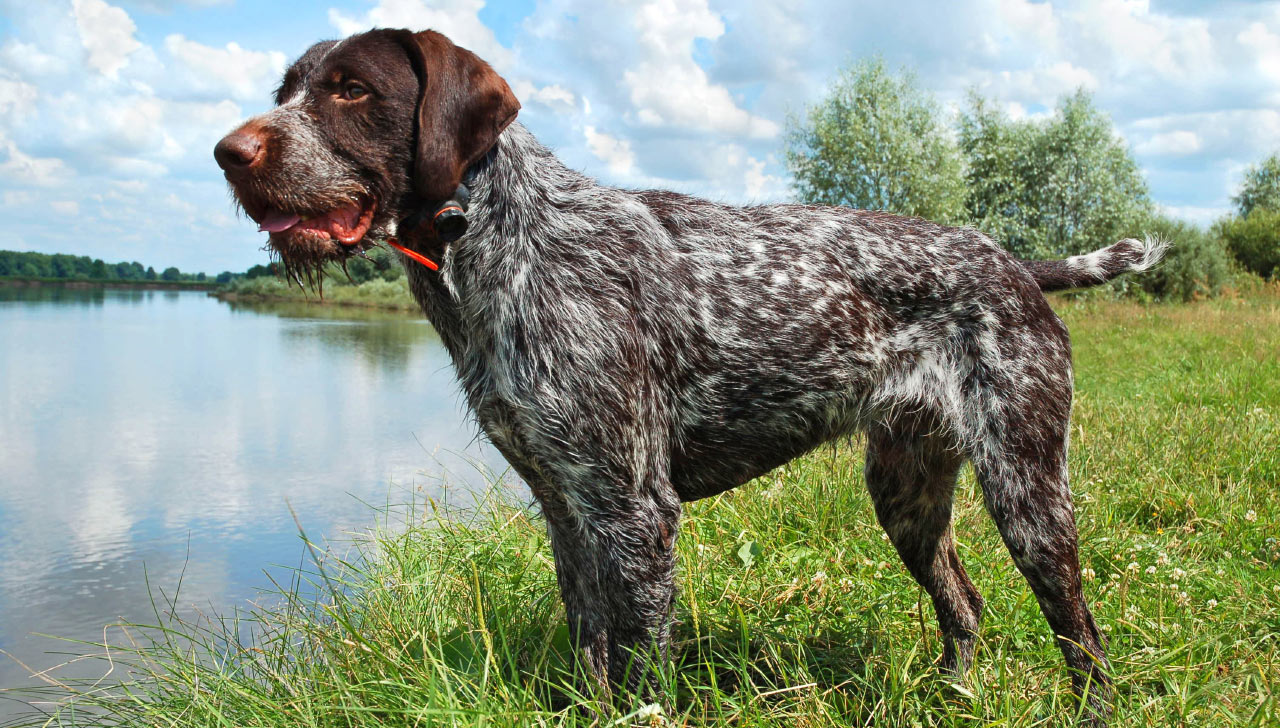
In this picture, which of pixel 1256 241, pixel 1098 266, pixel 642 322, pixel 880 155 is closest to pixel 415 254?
pixel 642 322

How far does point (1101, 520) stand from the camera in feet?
15.3

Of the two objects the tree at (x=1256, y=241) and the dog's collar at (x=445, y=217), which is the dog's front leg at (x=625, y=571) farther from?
the tree at (x=1256, y=241)

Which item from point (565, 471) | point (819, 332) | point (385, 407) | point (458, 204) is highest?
point (458, 204)

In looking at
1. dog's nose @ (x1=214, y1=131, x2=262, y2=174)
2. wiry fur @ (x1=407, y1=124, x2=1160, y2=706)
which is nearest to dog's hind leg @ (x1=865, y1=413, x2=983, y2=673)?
wiry fur @ (x1=407, y1=124, x2=1160, y2=706)

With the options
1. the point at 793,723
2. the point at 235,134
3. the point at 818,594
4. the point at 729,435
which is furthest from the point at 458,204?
the point at 818,594

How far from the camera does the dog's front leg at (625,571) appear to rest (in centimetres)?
265

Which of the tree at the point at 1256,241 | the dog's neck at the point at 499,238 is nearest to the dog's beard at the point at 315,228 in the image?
the dog's neck at the point at 499,238

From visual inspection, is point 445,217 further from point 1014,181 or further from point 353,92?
point 1014,181

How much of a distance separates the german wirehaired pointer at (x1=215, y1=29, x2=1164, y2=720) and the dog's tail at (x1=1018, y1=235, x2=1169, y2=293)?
0.02 m

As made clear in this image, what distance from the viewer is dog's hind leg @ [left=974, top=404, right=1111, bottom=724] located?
2.98 m

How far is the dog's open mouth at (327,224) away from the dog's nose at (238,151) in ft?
0.57

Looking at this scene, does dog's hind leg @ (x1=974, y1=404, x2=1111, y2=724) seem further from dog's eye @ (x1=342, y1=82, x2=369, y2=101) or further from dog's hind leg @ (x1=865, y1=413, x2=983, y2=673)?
dog's eye @ (x1=342, y1=82, x2=369, y2=101)

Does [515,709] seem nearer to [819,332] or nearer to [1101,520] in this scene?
[819,332]

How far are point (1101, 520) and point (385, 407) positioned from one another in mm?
11267
